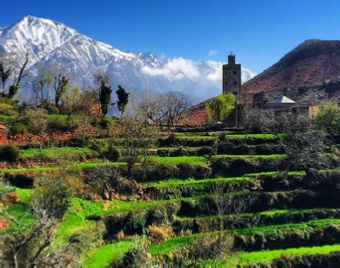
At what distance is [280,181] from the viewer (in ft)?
137

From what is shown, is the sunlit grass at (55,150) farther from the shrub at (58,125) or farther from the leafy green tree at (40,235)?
the leafy green tree at (40,235)

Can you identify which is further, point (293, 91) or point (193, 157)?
point (293, 91)

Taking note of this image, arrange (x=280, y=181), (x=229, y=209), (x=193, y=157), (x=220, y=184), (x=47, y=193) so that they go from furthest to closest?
1. (x=193, y=157)
2. (x=280, y=181)
3. (x=220, y=184)
4. (x=229, y=209)
5. (x=47, y=193)

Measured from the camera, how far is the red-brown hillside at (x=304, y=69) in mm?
145938

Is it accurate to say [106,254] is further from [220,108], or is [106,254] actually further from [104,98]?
[220,108]

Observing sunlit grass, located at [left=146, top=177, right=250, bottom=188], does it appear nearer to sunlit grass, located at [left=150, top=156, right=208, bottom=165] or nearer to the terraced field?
the terraced field

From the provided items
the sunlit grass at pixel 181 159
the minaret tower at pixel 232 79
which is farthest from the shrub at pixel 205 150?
the minaret tower at pixel 232 79

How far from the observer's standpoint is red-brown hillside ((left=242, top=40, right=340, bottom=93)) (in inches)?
5746

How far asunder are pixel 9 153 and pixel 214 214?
69.6 feet

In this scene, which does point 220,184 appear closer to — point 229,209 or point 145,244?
point 229,209

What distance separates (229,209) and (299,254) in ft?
24.3

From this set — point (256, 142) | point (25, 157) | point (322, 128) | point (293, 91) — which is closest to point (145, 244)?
point (25, 157)

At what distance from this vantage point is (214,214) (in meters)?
36.5

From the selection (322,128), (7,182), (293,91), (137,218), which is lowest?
(137,218)
